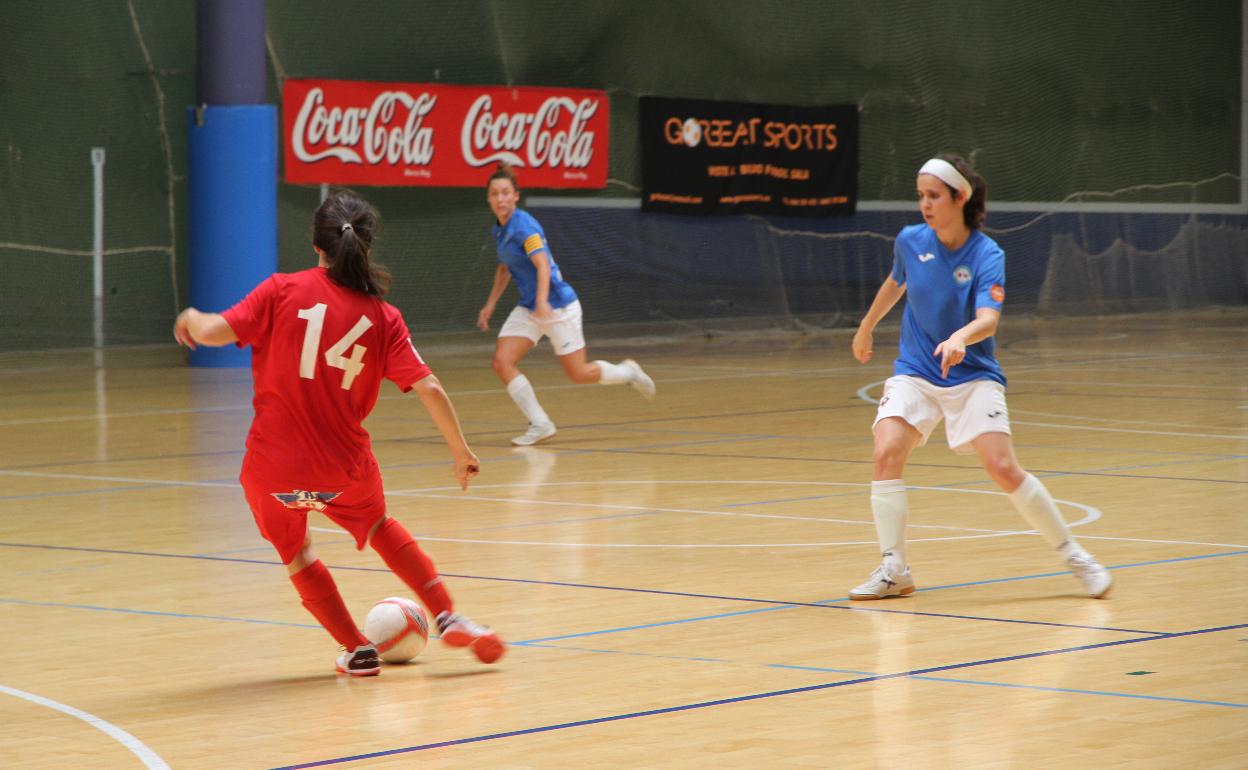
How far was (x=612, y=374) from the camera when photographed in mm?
13539

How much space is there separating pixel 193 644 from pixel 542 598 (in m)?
1.36

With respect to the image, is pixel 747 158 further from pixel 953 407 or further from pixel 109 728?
pixel 109 728

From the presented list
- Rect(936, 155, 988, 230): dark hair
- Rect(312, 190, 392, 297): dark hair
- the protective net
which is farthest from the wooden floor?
the protective net

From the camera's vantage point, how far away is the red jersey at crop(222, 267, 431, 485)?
18.4 feet

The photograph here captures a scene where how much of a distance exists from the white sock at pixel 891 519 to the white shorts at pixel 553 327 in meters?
6.10

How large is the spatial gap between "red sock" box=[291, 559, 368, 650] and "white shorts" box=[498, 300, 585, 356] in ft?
23.9

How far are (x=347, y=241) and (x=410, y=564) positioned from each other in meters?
1.00

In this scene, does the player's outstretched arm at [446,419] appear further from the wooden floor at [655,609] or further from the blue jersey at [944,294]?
the blue jersey at [944,294]

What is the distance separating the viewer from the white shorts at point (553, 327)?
1310cm

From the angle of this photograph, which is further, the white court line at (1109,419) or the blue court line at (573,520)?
the white court line at (1109,419)

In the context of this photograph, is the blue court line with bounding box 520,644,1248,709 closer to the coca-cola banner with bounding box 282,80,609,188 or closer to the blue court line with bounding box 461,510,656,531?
the blue court line with bounding box 461,510,656,531

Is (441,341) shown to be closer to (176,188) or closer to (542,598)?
(176,188)

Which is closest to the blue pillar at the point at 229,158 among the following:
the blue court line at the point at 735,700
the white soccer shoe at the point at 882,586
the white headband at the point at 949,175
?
the white headband at the point at 949,175

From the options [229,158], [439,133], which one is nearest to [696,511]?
[229,158]
